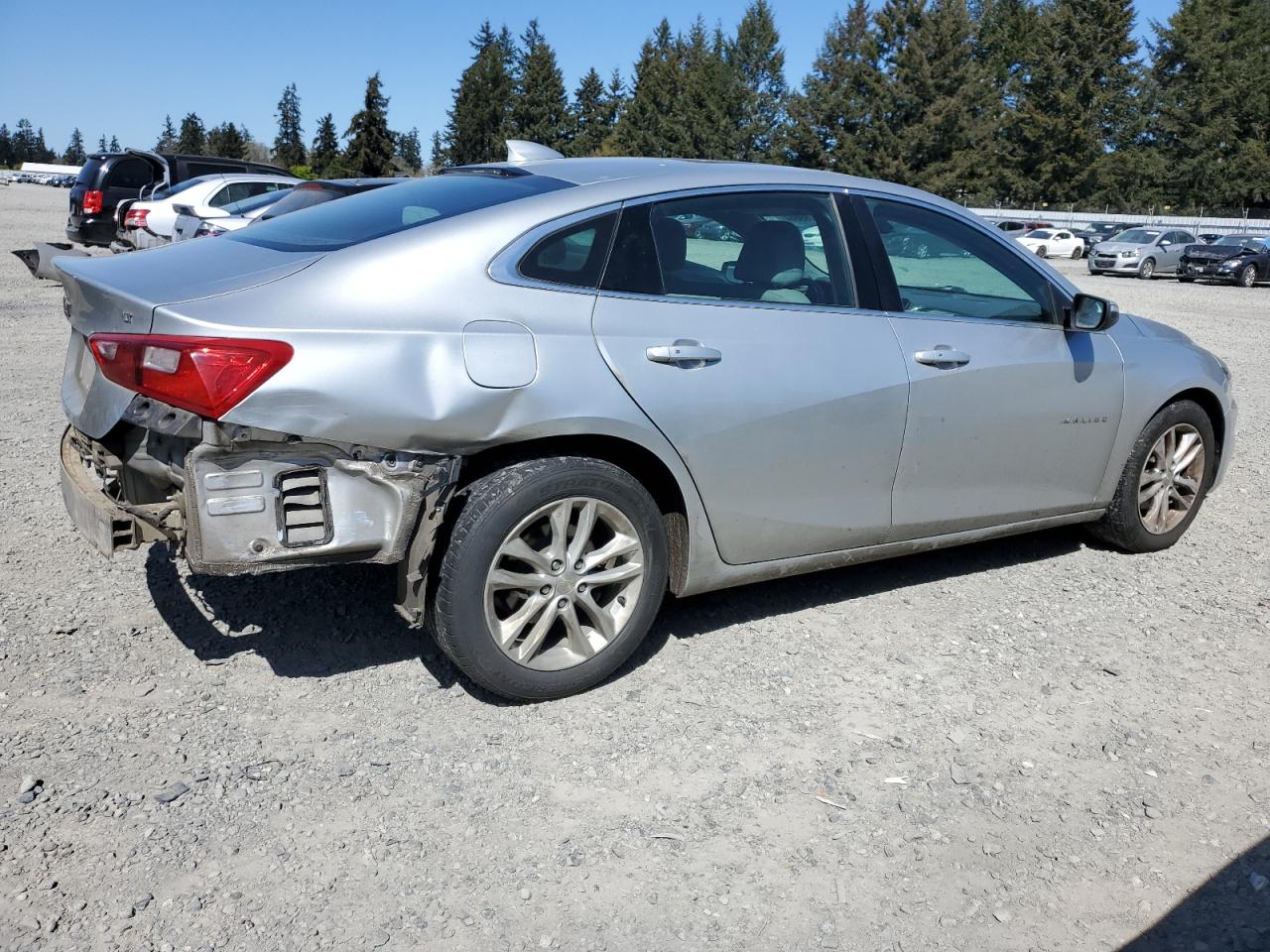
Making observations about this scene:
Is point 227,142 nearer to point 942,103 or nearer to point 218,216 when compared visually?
point 942,103

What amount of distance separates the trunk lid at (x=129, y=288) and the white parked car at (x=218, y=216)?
900 cm

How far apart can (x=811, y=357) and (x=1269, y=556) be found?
119 inches

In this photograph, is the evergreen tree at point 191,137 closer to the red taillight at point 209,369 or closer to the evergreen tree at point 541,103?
the evergreen tree at point 541,103

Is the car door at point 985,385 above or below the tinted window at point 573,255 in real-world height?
below

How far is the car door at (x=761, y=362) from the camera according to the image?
3609 mm

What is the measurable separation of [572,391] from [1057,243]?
4384cm

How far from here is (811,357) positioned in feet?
12.7

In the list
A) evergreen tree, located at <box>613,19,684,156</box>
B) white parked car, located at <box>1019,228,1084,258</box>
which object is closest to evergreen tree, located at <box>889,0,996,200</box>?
Result: evergreen tree, located at <box>613,19,684,156</box>

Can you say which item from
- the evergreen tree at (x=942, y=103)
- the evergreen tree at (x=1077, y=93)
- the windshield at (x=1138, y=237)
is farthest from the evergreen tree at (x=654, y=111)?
the windshield at (x=1138, y=237)

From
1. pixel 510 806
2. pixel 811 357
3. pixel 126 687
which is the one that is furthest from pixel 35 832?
pixel 811 357

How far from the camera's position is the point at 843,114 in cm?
7269

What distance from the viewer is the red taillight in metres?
3.01

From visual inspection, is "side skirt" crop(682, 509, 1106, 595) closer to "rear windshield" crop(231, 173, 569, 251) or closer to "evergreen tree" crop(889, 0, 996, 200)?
"rear windshield" crop(231, 173, 569, 251)

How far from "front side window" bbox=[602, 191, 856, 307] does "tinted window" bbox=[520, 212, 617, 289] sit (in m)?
0.04
